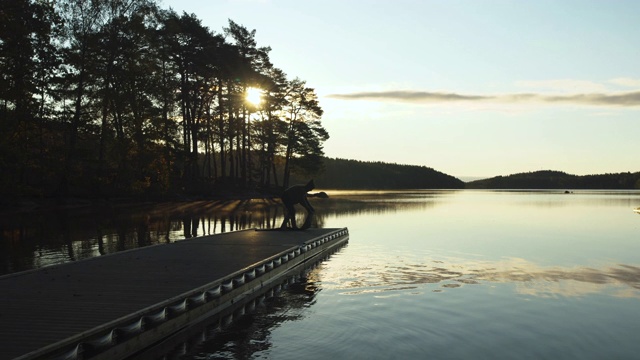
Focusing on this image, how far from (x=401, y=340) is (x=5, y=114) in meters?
39.0

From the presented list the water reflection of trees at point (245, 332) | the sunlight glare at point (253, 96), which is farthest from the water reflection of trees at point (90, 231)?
the sunlight glare at point (253, 96)

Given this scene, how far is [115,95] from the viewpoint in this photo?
50281 mm

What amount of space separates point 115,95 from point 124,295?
43.1 meters

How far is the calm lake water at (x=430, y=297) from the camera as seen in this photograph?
33.6 ft

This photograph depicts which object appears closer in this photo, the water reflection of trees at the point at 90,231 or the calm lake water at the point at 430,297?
the calm lake water at the point at 430,297

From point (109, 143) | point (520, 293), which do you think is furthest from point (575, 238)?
point (109, 143)

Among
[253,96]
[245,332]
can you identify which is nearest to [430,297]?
[245,332]

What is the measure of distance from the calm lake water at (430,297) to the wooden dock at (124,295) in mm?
791

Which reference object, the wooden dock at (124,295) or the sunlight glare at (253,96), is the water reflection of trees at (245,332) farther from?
the sunlight glare at (253,96)

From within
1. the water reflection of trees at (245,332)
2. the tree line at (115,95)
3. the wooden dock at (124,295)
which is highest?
the tree line at (115,95)

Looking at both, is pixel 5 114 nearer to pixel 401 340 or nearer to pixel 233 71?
pixel 233 71

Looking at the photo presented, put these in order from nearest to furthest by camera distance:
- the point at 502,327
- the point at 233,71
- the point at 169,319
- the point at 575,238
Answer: the point at 169,319 → the point at 502,327 → the point at 575,238 → the point at 233,71

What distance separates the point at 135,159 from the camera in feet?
162

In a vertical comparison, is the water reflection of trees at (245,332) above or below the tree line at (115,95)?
below
